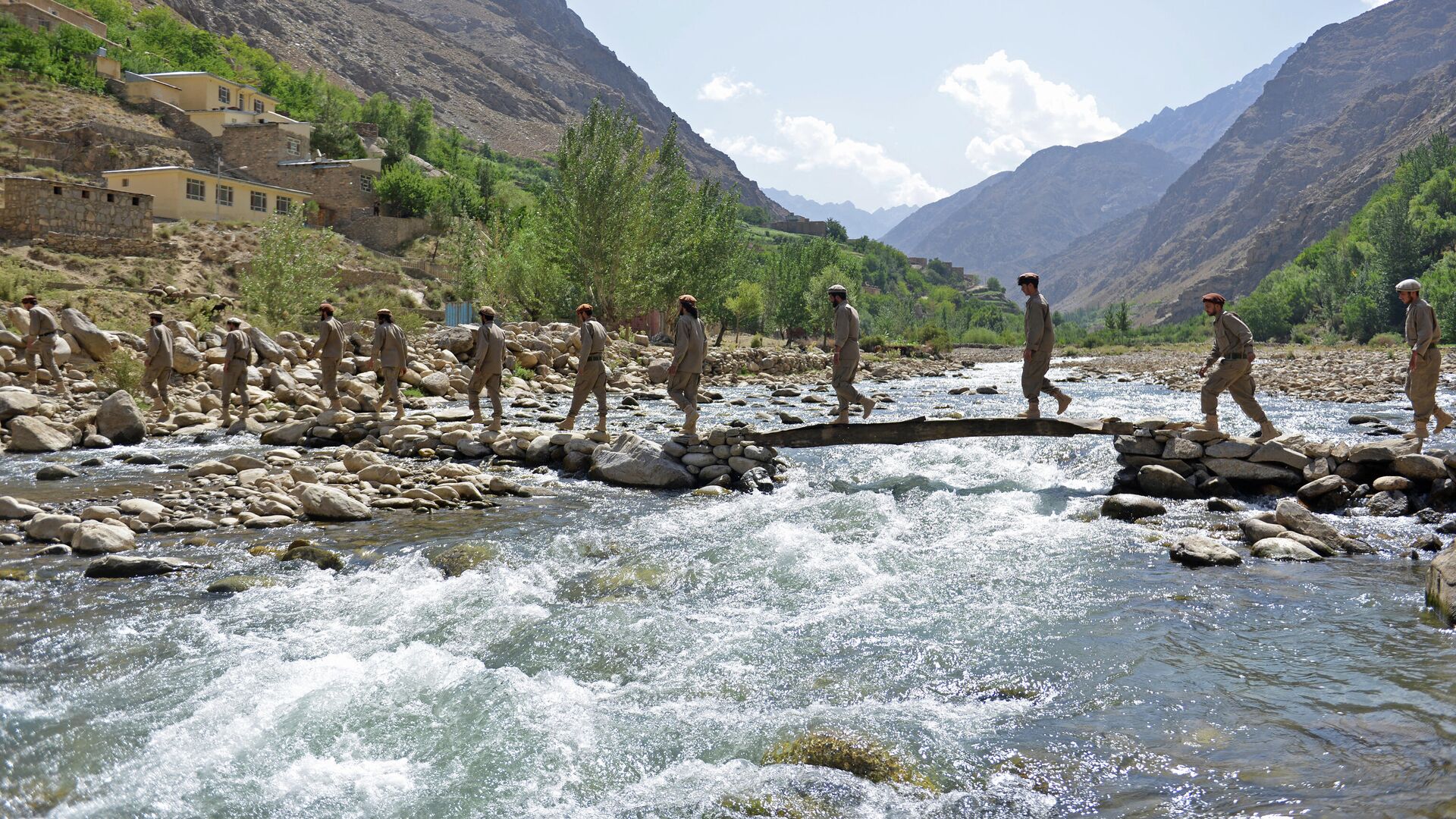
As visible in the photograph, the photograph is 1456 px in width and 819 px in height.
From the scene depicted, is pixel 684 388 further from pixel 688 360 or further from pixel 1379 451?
pixel 1379 451

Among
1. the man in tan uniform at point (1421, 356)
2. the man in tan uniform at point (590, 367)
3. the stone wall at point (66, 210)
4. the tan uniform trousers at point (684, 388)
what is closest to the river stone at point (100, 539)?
the man in tan uniform at point (590, 367)

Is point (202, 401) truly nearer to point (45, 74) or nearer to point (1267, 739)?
point (1267, 739)

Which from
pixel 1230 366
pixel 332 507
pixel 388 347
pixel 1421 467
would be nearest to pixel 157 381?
pixel 388 347

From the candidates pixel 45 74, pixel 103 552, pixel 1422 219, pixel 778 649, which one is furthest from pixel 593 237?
pixel 1422 219

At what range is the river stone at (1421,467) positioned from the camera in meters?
10.7

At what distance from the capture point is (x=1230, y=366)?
1170 centimetres

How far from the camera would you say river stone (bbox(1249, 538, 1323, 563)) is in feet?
28.6

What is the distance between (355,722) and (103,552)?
5170mm

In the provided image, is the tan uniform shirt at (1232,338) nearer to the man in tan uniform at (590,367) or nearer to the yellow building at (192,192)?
the man in tan uniform at (590,367)

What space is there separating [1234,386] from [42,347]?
21236 mm

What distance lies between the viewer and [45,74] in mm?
59188

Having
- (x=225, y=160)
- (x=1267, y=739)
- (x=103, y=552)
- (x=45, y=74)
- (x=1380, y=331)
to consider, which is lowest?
(x=103, y=552)

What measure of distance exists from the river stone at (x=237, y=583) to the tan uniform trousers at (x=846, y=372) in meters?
8.14

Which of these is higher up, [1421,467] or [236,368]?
[1421,467]
